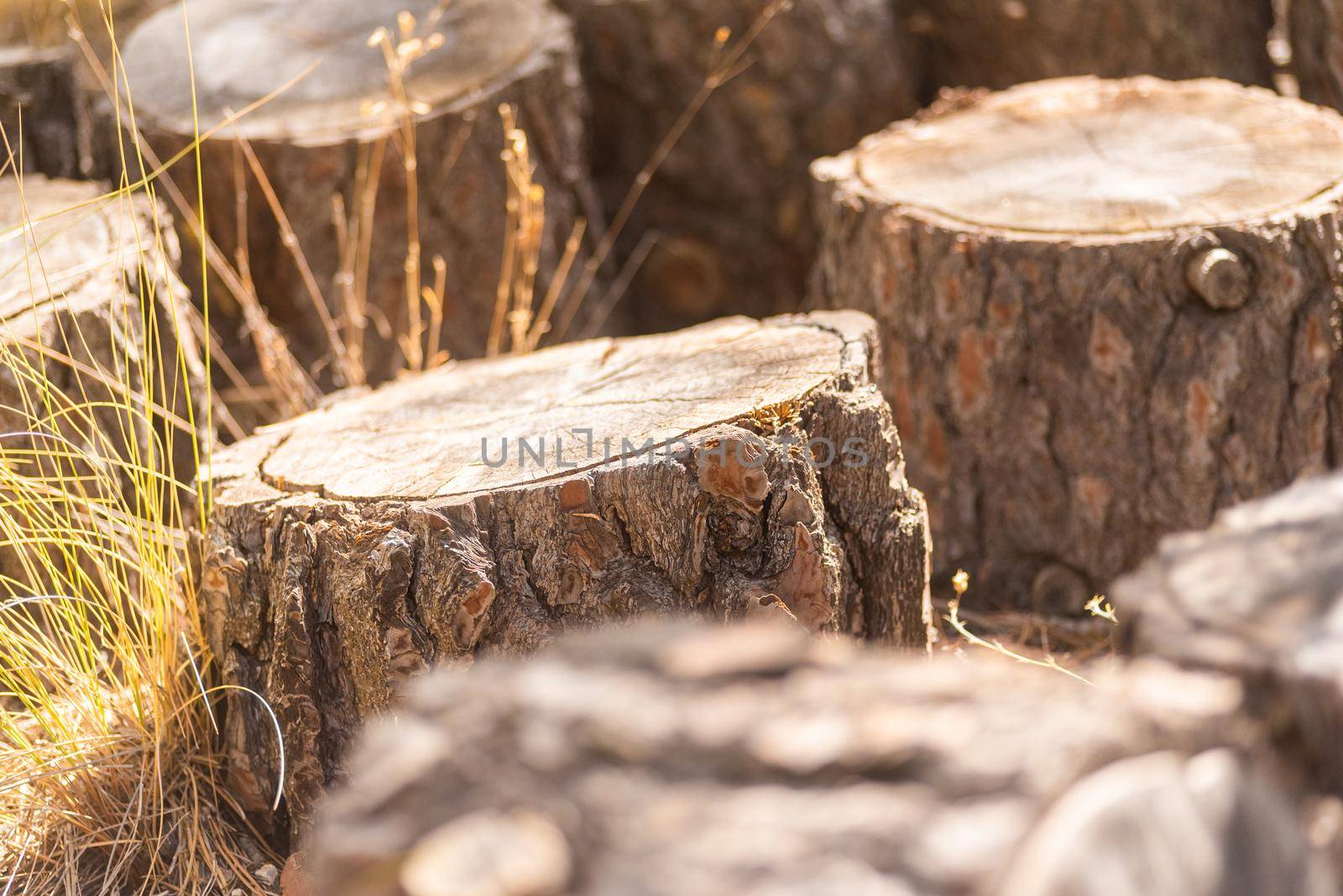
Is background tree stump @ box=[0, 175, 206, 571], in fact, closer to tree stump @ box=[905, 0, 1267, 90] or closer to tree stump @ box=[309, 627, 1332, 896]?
tree stump @ box=[309, 627, 1332, 896]

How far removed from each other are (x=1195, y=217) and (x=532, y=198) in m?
1.13

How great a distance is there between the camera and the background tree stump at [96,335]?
5.99 ft

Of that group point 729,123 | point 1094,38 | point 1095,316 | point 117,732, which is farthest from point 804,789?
point 1094,38

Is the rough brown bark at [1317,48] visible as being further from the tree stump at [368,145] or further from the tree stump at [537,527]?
the tree stump at [537,527]

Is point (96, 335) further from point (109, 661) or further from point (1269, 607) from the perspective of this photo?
point (1269, 607)

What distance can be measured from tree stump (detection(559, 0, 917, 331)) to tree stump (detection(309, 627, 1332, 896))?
276 centimetres

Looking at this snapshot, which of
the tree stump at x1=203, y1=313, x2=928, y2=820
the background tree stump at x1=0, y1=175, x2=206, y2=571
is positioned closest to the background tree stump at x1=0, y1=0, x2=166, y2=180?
the background tree stump at x1=0, y1=175, x2=206, y2=571

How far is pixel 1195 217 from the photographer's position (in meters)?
2.06

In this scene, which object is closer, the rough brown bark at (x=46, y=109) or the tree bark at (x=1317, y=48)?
the rough brown bark at (x=46, y=109)

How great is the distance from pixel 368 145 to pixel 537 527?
139 centimetres

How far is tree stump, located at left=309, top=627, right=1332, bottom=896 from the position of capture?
25.5 inches

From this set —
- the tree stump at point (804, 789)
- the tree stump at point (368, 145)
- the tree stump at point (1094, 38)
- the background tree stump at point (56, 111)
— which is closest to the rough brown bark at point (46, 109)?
the background tree stump at point (56, 111)

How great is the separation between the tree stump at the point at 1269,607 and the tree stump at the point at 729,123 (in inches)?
105

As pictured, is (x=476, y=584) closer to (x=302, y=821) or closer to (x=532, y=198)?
(x=302, y=821)
